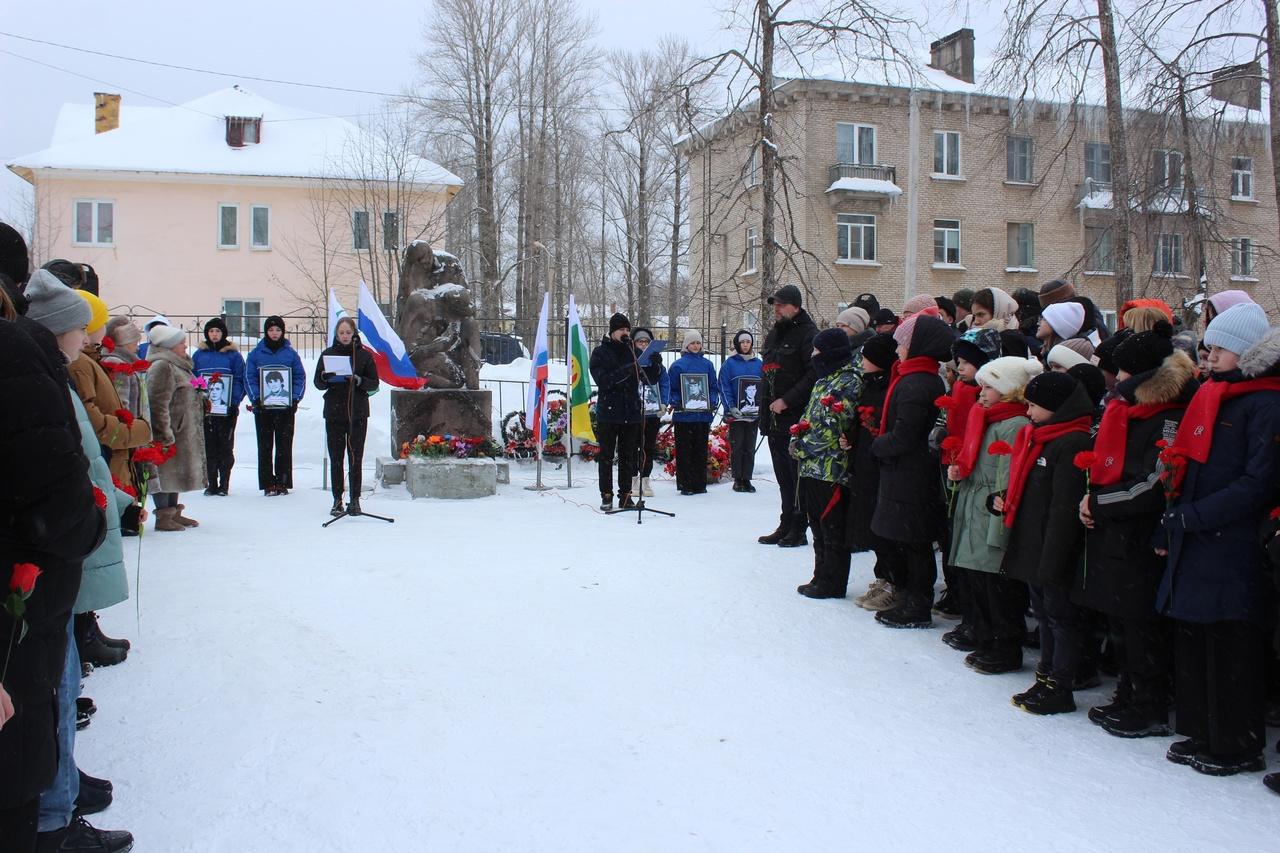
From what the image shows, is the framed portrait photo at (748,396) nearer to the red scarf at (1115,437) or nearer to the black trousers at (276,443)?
the black trousers at (276,443)

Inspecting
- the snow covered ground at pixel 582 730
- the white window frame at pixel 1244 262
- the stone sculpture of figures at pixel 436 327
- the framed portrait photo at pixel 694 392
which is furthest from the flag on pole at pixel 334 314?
the white window frame at pixel 1244 262

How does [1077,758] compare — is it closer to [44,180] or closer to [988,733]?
[988,733]

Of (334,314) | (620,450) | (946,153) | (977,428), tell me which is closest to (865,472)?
(977,428)

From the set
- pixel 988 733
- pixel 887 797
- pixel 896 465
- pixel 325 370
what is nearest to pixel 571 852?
pixel 887 797

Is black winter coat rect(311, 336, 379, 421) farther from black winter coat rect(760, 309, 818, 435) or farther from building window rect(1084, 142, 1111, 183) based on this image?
building window rect(1084, 142, 1111, 183)

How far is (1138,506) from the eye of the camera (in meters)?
4.06

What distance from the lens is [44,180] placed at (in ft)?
101

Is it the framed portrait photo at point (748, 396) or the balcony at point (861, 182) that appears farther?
the balcony at point (861, 182)

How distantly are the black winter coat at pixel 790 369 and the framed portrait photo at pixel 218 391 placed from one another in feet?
19.6

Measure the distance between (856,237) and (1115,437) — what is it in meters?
28.5

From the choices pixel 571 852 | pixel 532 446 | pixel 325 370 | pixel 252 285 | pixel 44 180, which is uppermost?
pixel 44 180

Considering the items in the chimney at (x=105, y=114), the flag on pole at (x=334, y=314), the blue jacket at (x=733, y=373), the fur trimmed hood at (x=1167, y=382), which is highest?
the chimney at (x=105, y=114)

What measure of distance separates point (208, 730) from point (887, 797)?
8.97 feet

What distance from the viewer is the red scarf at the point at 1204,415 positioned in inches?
148
